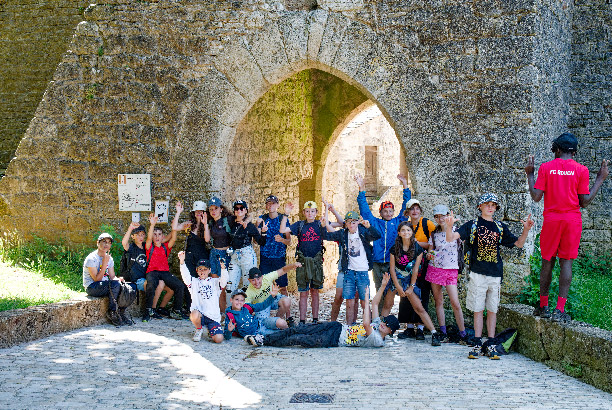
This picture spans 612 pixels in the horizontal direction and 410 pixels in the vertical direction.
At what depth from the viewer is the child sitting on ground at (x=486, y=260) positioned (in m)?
6.30

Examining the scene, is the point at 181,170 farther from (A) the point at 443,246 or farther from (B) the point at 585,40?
(B) the point at 585,40

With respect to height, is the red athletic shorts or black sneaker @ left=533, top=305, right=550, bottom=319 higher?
the red athletic shorts

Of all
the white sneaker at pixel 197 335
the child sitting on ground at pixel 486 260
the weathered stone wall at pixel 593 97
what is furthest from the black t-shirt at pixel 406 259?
the weathered stone wall at pixel 593 97

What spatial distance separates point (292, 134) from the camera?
1109 centimetres

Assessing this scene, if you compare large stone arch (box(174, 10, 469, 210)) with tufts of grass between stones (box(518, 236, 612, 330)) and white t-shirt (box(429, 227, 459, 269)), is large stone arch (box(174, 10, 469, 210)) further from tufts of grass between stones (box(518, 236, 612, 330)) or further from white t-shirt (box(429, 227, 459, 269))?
tufts of grass between stones (box(518, 236, 612, 330))

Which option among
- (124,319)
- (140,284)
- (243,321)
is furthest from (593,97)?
(124,319)

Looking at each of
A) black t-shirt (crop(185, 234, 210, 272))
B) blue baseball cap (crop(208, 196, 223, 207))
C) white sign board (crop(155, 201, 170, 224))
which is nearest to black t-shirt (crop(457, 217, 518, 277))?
blue baseball cap (crop(208, 196, 223, 207))

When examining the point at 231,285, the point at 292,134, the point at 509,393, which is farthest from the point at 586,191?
the point at 292,134

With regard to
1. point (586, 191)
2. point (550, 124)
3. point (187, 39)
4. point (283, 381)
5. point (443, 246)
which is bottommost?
point (283, 381)

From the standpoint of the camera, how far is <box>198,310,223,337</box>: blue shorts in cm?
661

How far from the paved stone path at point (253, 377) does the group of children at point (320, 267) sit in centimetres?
29

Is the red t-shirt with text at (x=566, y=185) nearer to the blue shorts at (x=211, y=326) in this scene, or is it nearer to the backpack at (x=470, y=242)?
the backpack at (x=470, y=242)

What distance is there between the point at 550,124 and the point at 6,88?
941cm

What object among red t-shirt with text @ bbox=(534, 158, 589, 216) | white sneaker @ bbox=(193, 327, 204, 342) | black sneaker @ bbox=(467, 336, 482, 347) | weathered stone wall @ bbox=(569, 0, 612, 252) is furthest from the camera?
weathered stone wall @ bbox=(569, 0, 612, 252)
